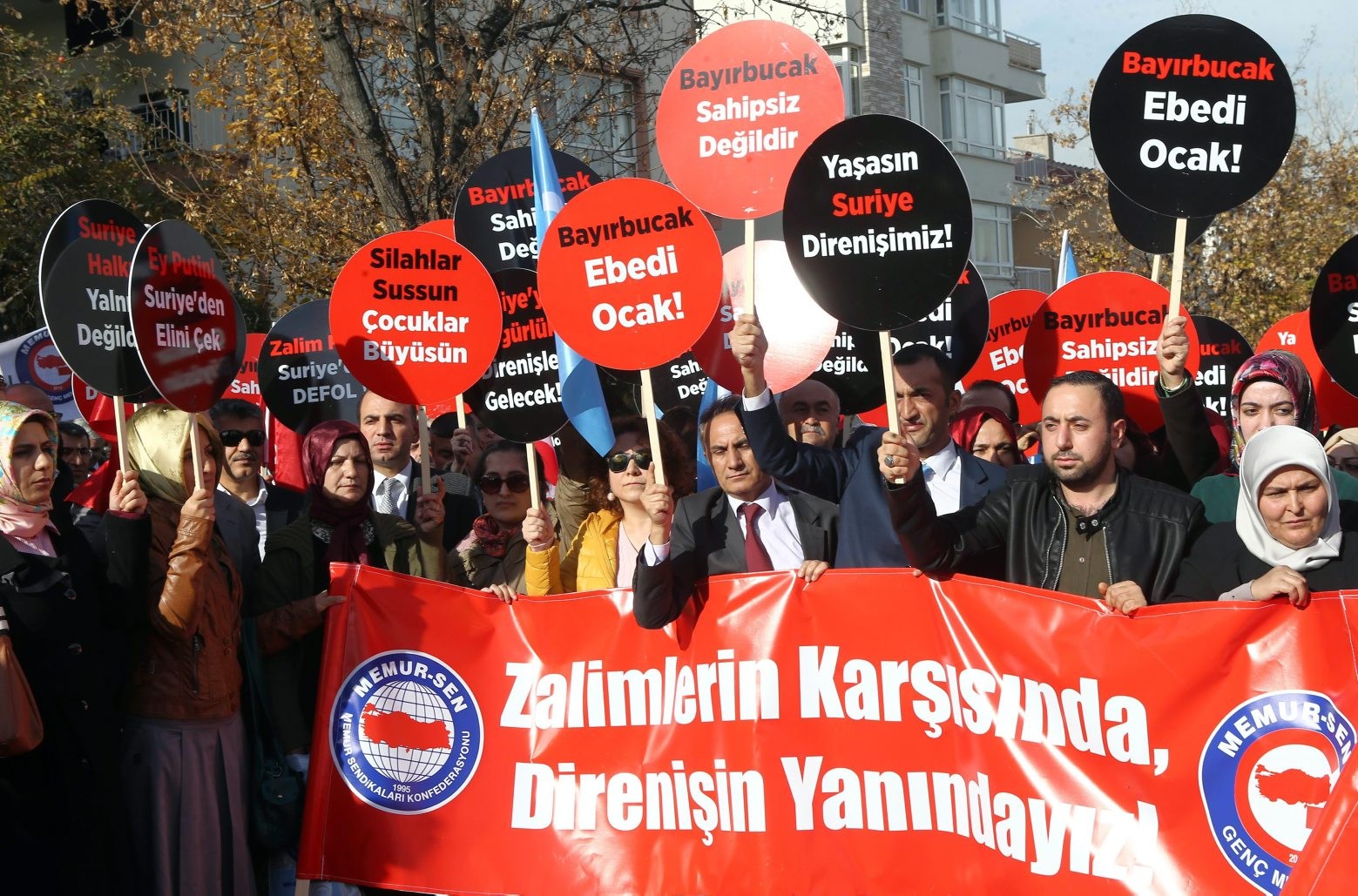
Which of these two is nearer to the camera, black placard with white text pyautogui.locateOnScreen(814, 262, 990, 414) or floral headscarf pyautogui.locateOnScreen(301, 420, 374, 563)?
floral headscarf pyautogui.locateOnScreen(301, 420, 374, 563)

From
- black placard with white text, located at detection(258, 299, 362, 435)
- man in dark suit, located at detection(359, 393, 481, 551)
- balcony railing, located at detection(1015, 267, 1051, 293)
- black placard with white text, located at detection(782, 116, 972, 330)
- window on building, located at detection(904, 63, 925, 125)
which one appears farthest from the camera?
balcony railing, located at detection(1015, 267, 1051, 293)

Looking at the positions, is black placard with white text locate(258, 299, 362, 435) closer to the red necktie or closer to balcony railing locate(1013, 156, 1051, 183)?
the red necktie

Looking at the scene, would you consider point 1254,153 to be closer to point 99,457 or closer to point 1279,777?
point 1279,777

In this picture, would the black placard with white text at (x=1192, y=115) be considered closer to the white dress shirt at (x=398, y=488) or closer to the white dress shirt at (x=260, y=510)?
the white dress shirt at (x=398, y=488)

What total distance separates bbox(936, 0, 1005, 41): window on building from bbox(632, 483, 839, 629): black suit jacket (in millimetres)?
39943

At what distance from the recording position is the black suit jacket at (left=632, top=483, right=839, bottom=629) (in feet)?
15.9

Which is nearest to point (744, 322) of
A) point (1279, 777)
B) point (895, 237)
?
point (895, 237)

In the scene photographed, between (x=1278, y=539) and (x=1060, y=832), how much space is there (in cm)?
108

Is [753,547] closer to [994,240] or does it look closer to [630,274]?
[630,274]

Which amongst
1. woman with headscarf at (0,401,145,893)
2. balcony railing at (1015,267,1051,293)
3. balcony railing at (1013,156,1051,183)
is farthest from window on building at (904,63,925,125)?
woman with headscarf at (0,401,145,893)

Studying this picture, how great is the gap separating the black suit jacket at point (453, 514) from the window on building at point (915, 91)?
120 feet

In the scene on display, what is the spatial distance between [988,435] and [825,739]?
2280mm

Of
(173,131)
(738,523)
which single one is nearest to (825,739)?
(738,523)

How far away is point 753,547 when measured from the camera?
511 cm
